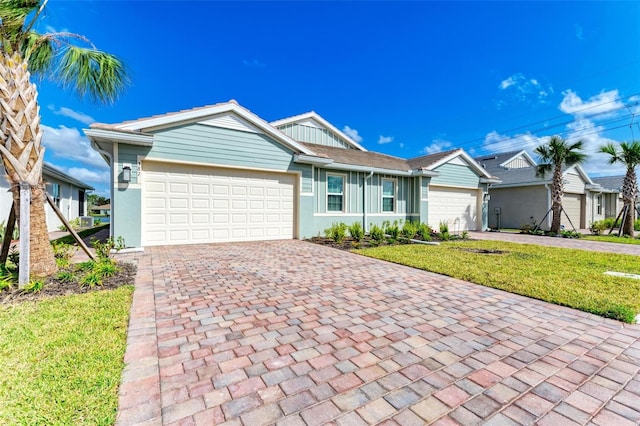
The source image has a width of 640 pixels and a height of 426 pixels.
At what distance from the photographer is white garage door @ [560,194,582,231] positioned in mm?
18078

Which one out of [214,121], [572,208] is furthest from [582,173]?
[214,121]

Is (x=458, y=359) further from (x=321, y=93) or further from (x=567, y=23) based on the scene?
(x=321, y=93)

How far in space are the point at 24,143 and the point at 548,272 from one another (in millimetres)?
9606

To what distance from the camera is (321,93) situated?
1900 centimetres

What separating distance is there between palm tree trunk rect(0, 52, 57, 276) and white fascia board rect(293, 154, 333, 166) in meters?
6.62

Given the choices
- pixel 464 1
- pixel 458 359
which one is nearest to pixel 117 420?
pixel 458 359

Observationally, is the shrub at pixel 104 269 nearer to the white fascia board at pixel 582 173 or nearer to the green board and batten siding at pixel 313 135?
the green board and batten siding at pixel 313 135

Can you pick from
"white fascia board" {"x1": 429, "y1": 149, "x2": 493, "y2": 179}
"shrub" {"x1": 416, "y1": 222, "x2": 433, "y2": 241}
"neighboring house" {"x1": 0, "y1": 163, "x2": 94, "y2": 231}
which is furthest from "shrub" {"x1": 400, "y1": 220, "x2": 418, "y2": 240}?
"neighboring house" {"x1": 0, "y1": 163, "x2": 94, "y2": 231}

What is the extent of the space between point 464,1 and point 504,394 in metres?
12.4

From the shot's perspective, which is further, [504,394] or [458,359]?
[458,359]

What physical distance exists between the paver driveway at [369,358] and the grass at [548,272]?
476 mm

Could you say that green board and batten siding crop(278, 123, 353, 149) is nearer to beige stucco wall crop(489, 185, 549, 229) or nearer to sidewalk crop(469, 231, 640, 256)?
sidewalk crop(469, 231, 640, 256)

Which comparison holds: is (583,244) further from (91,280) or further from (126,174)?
(126,174)

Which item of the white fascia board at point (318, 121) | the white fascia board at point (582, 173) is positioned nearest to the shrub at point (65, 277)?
the white fascia board at point (318, 121)
